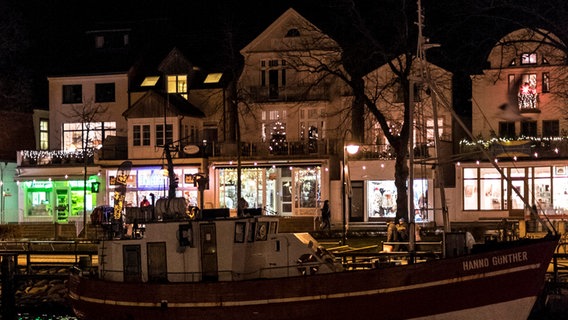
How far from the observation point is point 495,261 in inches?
997

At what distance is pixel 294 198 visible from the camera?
60.1 metres

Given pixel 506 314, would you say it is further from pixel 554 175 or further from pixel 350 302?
pixel 554 175

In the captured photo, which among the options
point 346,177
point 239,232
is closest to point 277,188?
point 346,177

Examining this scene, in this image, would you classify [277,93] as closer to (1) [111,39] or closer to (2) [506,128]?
(2) [506,128]

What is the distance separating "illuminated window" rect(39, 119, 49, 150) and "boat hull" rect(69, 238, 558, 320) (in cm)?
4425

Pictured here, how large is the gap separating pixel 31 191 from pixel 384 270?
4397cm

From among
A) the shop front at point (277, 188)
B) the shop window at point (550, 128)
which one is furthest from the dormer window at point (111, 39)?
the shop window at point (550, 128)

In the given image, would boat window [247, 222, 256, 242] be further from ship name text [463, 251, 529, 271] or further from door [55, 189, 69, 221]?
door [55, 189, 69, 221]

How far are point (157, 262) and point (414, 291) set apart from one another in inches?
309

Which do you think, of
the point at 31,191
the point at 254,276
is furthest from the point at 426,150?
the point at 254,276

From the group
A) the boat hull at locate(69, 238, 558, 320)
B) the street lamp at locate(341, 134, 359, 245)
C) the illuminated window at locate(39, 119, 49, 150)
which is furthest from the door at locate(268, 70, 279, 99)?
the boat hull at locate(69, 238, 558, 320)

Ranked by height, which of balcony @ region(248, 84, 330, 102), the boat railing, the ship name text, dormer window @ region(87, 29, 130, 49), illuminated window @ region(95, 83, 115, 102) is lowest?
the boat railing

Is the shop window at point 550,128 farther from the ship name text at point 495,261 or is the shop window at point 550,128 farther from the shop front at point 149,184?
the ship name text at point 495,261

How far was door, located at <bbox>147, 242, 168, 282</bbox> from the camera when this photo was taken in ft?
93.8
